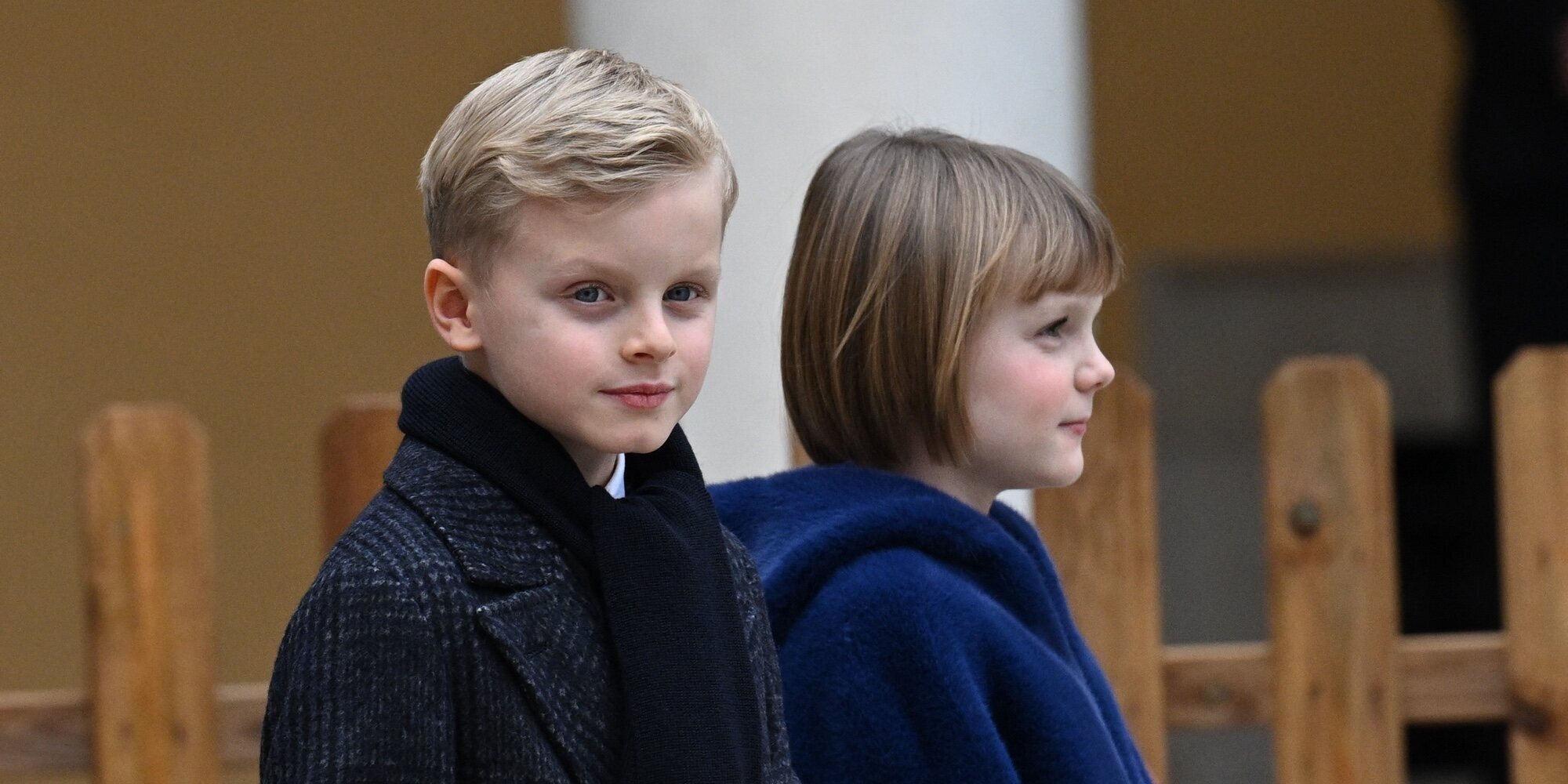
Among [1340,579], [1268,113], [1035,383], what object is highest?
[1268,113]

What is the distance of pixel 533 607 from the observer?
1.28 meters

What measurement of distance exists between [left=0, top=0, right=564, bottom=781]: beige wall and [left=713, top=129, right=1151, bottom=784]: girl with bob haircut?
86.6 inches

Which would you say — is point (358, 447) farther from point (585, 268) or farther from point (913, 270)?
point (585, 268)

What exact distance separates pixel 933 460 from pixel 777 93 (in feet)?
2.44

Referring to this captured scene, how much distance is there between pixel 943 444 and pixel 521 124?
0.69 metres

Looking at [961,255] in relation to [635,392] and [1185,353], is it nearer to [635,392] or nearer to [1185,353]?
[635,392]

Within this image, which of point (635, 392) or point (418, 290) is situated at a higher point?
point (418, 290)

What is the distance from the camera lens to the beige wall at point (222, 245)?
373cm

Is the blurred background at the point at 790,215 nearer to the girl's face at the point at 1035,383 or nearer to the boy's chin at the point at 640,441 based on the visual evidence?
the girl's face at the point at 1035,383

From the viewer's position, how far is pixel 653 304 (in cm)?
132

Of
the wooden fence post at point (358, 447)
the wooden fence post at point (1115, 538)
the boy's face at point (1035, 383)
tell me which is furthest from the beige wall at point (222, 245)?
the boy's face at point (1035, 383)

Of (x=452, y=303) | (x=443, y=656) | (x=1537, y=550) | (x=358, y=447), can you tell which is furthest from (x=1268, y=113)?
(x=443, y=656)

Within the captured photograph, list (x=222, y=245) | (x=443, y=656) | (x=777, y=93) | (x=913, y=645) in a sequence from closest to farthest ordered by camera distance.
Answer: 1. (x=443, y=656)
2. (x=913, y=645)
3. (x=777, y=93)
4. (x=222, y=245)

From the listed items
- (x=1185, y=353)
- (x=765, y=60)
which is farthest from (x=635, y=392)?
(x=1185, y=353)
